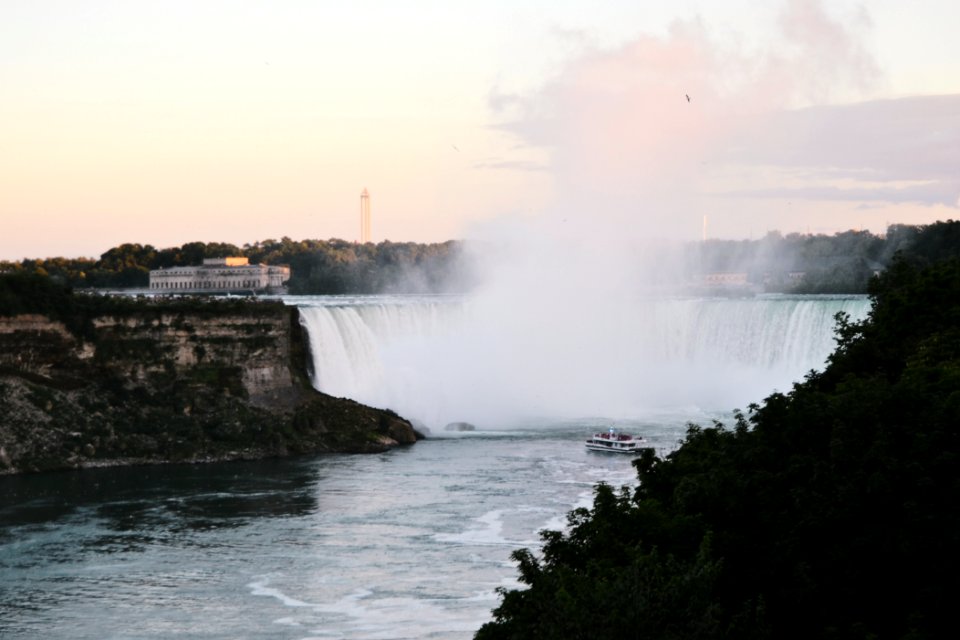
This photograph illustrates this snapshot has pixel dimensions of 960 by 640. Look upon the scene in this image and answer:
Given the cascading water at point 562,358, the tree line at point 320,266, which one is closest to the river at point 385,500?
the cascading water at point 562,358

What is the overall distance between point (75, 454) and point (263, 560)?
19.6 meters

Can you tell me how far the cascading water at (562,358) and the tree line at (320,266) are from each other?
1442 inches

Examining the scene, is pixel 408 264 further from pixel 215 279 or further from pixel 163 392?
pixel 163 392

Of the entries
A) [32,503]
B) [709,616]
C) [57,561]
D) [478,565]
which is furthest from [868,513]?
[32,503]

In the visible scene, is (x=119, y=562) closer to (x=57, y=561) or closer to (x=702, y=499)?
(x=57, y=561)

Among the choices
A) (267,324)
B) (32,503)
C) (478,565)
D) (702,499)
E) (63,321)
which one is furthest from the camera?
(267,324)

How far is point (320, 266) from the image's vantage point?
427ft

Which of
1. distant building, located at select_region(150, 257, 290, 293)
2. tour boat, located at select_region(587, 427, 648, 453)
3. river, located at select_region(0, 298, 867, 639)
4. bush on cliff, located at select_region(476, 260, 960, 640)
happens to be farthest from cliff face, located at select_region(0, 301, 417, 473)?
distant building, located at select_region(150, 257, 290, 293)

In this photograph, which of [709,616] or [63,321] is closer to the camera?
[709,616]

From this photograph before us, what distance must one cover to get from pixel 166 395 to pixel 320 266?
70.7m

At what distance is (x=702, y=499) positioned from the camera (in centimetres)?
2331

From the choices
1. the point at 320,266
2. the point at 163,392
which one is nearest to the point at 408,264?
the point at 320,266

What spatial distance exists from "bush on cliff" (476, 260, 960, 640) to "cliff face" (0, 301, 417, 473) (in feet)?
111

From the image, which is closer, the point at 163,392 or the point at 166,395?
the point at 166,395
